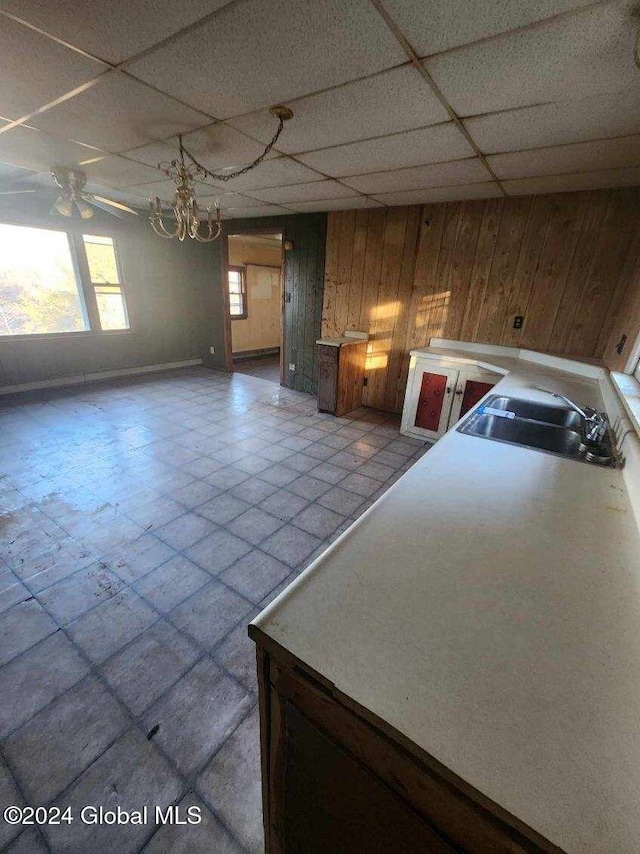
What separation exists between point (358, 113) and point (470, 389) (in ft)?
7.79

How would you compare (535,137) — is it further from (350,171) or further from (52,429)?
(52,429)

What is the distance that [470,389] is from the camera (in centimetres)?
338

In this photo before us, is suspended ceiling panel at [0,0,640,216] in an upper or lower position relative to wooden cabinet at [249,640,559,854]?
upper

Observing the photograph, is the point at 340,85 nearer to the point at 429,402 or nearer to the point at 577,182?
the point at 577,182

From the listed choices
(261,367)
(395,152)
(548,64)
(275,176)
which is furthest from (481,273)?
(261,367)

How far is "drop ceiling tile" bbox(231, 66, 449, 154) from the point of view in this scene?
156 centimetres

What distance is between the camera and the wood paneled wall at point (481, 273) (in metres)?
2.96

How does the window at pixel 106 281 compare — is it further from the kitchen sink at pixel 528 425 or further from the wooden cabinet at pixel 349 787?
the wooden cabinet at pixel 349 787

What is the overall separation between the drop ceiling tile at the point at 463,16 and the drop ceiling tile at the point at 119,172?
2.52 m

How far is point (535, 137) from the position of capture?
1.96 metres

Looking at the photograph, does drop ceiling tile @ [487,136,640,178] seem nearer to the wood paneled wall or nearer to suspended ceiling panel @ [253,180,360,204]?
the wood paneled wall

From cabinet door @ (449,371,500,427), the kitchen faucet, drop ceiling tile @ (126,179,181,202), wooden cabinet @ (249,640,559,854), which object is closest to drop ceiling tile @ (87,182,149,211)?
drop ceiling tile @ (126,179,181,202)

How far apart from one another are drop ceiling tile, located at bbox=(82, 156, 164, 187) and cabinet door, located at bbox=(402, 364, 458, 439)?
3065 millimetres

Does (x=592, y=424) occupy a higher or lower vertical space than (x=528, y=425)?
higher
